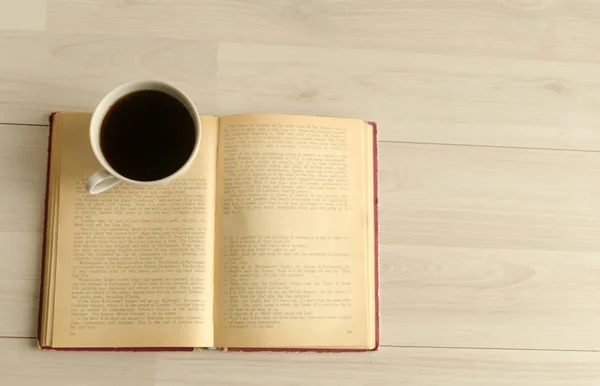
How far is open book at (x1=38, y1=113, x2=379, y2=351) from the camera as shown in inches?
22.1

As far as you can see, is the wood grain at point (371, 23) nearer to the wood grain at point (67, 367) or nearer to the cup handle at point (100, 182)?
the cup handle at point (100, 182)

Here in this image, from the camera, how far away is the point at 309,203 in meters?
0.58

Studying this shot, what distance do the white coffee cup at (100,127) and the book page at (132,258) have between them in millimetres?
40

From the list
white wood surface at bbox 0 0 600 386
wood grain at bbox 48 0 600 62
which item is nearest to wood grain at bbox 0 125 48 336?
white wood surface at bbox 0 0 600 386

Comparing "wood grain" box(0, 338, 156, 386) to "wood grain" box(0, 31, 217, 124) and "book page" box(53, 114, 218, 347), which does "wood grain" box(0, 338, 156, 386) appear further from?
"wood grain" box(0, 31, 217, 124)

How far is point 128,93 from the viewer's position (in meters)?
0.54

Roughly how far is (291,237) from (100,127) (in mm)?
190

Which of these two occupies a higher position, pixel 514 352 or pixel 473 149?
pixel 473 149

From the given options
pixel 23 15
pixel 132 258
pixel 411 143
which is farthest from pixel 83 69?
pixel 411 143

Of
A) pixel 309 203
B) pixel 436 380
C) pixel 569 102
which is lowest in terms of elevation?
pixel 436 380

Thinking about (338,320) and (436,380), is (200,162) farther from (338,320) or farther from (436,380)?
(436,380)

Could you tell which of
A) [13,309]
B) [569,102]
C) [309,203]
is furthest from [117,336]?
[569,102]

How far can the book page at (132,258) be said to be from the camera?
22.0 inches

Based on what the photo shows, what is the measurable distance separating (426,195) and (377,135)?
2.9 inches
